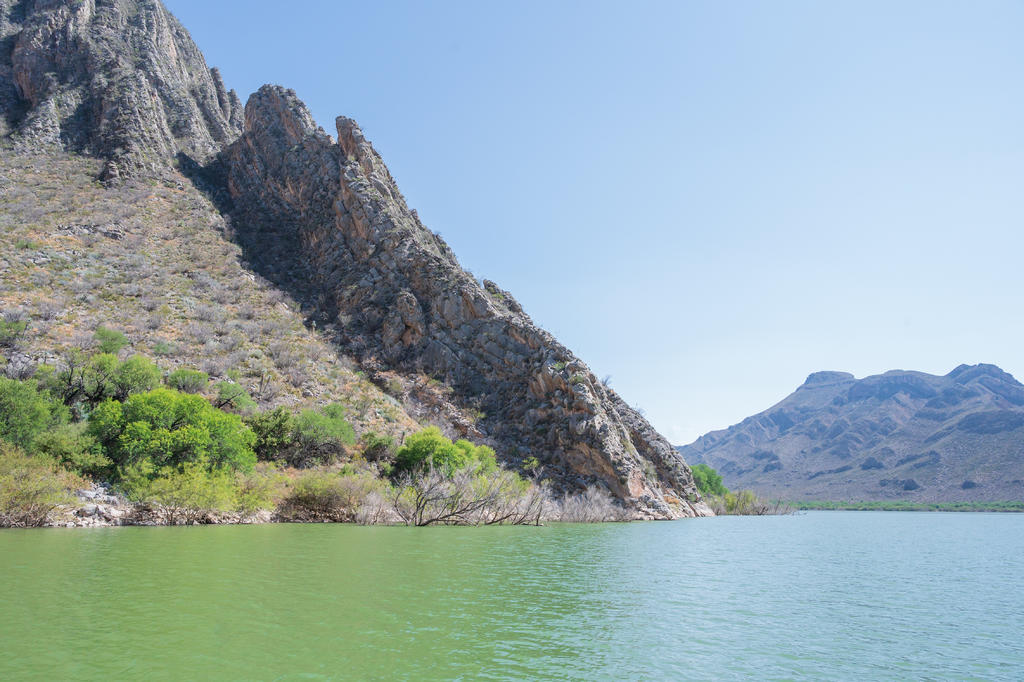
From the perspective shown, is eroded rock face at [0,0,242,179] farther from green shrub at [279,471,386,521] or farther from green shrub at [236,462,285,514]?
green shrub at [279,471,386,521]

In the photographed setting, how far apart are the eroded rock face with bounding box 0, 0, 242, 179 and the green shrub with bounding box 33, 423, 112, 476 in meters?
42.5

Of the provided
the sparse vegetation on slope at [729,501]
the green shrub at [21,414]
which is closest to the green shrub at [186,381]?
the green shrub at [21,414]

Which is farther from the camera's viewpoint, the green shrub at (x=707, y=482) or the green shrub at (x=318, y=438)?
the green shrub at (x=707, y=482)

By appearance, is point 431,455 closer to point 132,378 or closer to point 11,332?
point 132,378

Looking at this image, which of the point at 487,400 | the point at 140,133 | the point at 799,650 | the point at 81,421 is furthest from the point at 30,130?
the point at 799,650

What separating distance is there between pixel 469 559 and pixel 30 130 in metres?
73.8

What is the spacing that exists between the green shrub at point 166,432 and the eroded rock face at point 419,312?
24.0 meters

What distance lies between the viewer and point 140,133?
67062mm

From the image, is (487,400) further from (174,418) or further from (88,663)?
(88,663)

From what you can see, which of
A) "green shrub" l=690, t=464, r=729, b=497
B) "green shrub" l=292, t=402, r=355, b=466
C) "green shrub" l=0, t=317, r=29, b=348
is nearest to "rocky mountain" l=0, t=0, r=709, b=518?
"green shrub" l=0, t=317, r=29, b=348

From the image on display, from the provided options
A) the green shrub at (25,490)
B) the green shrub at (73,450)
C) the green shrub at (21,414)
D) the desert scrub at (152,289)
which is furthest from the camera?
the desert scrub at (152,289)

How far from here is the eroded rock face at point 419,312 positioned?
55.1m

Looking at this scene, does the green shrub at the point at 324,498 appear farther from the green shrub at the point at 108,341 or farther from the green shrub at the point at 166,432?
the green shrub at the point at 108,341

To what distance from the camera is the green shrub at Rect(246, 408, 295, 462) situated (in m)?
39.8
